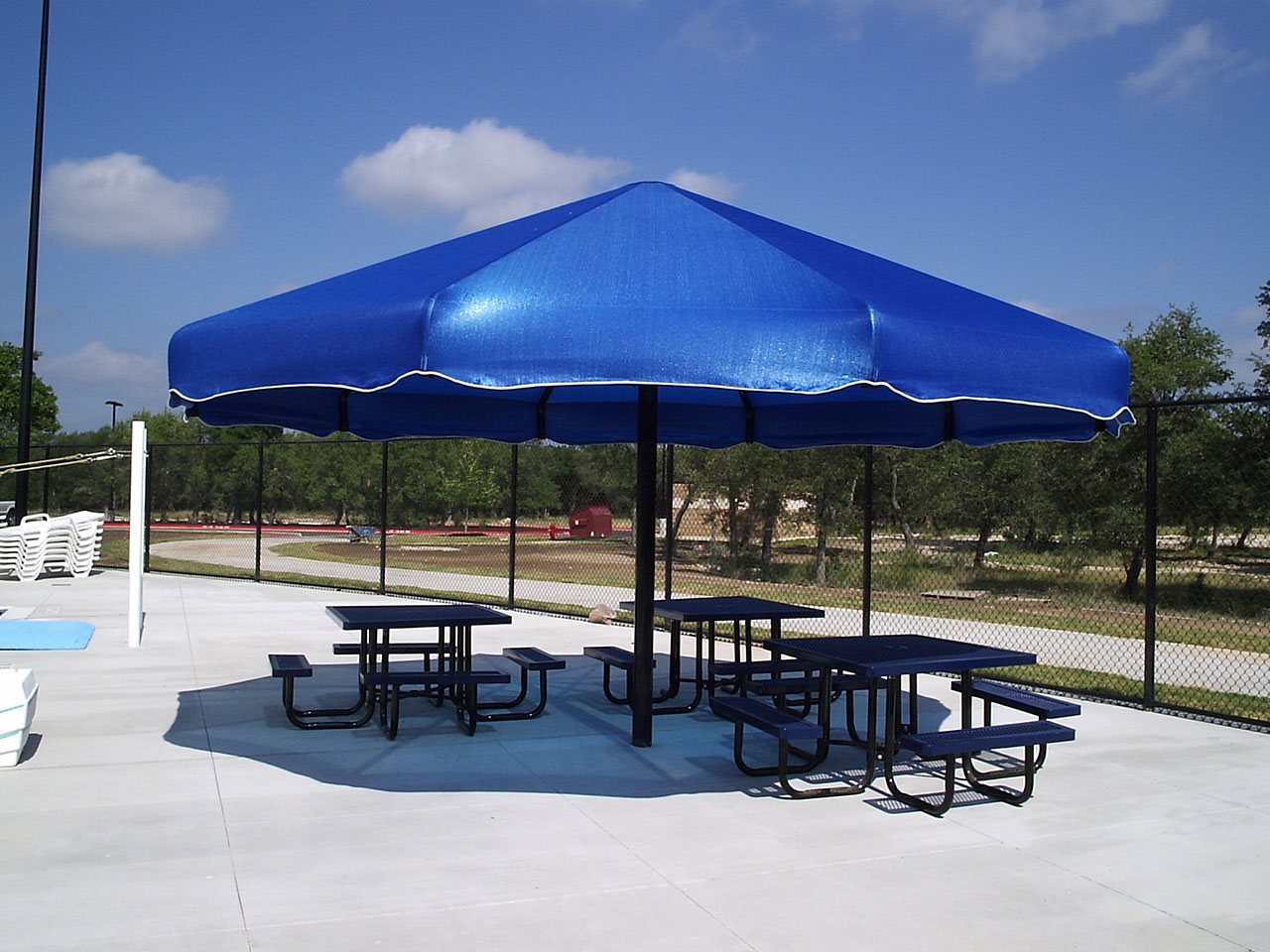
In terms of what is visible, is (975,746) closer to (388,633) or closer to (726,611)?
(726,611)

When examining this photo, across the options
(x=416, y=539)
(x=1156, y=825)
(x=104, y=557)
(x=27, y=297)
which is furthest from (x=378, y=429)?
(x=416, y=539)

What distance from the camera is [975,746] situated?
225 inches

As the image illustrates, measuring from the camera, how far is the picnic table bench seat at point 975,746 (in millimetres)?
5699

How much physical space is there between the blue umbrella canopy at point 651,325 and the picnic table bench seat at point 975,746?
1708 mm

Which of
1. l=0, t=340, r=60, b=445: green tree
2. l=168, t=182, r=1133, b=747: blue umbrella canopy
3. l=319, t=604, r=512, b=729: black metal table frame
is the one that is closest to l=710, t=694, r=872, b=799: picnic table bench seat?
l=168, t=182, r=1133, b=747: blue umbrella canopy

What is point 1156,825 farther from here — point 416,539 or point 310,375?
point 416,539

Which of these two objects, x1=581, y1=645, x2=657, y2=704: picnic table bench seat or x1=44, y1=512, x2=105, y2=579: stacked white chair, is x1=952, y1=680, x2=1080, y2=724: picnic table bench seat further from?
x1=44, y1=512, x2=105, y2=579: stacked white chair

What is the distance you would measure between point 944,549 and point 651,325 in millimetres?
18781

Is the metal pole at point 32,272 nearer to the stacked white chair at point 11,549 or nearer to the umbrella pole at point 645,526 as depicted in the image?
the stacked white chair at point 11,549

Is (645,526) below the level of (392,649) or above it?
above

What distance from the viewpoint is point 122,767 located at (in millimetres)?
6441

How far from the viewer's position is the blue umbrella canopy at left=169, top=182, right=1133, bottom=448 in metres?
4.71

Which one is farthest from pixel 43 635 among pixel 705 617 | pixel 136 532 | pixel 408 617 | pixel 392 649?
pixel 705 617

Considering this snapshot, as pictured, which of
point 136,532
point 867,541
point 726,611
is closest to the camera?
point 726,611
